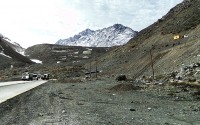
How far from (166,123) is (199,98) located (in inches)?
539

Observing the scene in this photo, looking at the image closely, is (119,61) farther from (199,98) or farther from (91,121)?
(91,121)

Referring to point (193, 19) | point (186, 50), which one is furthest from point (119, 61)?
point (186, 50)

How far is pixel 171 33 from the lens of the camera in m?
→ 113

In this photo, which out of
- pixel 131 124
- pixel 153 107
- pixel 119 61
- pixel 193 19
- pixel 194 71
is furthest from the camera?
pixel 119 61

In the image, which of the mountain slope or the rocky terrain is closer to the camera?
the rocky terrain

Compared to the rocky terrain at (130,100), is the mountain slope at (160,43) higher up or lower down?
higher up

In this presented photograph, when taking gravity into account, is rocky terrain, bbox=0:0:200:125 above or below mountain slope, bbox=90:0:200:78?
below

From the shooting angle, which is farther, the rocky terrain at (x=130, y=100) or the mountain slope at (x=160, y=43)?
the mountain slope at (x=160, y=43)

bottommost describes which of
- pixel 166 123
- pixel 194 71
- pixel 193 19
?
pixel 166 123

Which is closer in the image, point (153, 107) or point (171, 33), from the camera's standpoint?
point (153, 107)

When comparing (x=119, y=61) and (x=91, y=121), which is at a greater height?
(x=119, y=61)

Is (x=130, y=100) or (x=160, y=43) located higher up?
(x=160, y=43)

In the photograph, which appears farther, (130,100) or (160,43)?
(160,43)

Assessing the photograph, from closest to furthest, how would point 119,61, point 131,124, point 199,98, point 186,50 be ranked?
point 131,124 → point 199,98 → point 186,50 → point 119,61
